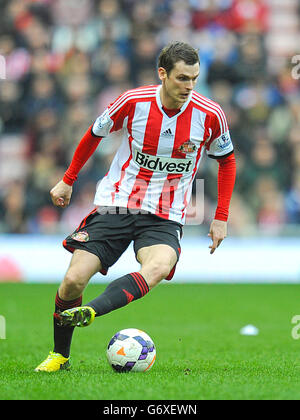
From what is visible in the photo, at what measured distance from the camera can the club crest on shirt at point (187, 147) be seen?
19.1 ft

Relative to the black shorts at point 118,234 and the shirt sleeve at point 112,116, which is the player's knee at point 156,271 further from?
the shirt sleeve at point 112,116

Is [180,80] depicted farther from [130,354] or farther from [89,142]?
[130,354]

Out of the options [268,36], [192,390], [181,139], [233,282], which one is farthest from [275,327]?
[268,36]

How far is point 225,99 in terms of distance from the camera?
14758 mm

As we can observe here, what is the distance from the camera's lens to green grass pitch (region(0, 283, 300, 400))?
4.66 metres

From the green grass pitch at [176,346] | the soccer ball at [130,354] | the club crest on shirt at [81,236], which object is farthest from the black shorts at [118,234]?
the green grass pitch at [176,346]

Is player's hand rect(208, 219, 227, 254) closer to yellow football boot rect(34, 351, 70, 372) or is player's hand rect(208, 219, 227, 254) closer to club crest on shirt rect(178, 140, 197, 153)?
club crest on shirt rect(178, 140, 197, 153)

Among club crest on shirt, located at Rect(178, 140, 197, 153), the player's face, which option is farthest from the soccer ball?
the player's face

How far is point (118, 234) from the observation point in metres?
5.72

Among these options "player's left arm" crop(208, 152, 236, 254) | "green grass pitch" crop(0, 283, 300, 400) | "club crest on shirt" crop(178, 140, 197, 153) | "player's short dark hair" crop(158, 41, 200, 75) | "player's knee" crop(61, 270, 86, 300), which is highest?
"player's short dark hair" crop(158, 41, 200, 75)
